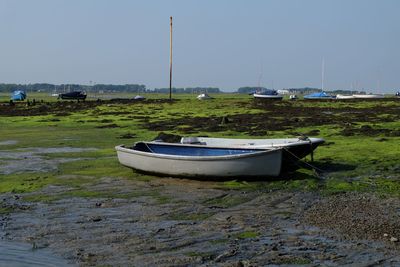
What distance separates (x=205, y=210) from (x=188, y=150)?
587 cm

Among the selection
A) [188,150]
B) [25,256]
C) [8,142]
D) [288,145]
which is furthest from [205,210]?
[8,142]

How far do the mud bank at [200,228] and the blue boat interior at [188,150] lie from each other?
2040mm

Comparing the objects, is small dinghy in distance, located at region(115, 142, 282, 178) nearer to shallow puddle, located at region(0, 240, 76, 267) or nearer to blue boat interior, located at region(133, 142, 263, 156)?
blue boat interior, located at region(133, 142, 263, 156)

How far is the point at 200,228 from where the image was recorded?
11.6 meters

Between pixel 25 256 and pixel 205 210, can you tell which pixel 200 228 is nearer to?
pixel 205 210

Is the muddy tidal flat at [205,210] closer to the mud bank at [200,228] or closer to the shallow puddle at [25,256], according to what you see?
the mud bank at [200,228]

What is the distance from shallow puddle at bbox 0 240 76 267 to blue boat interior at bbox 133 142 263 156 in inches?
326

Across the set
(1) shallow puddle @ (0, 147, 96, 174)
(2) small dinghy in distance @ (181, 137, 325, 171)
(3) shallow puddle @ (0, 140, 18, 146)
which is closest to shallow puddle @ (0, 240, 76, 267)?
(2) small dinghy in distance @ (181, 137, 325, 171)

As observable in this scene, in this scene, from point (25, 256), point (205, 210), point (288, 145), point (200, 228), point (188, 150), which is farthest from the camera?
point (188, 150)

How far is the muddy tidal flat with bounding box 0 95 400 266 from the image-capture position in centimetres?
981

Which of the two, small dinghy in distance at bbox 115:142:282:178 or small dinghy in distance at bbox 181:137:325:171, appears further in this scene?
small dinghy in distance at bbox 181:137:325:171

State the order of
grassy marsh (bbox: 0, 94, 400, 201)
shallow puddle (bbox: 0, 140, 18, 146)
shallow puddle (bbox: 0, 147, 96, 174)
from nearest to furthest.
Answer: grassy marsh (bbox: 0, 94, 400, 201)
shallow puddle (bbox: 0, 147, 96, 174)
shallow puddle (bbox: 0, 140, 18, 146)

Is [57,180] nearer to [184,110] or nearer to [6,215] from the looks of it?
[6,215]

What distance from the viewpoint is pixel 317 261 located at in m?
9.20
